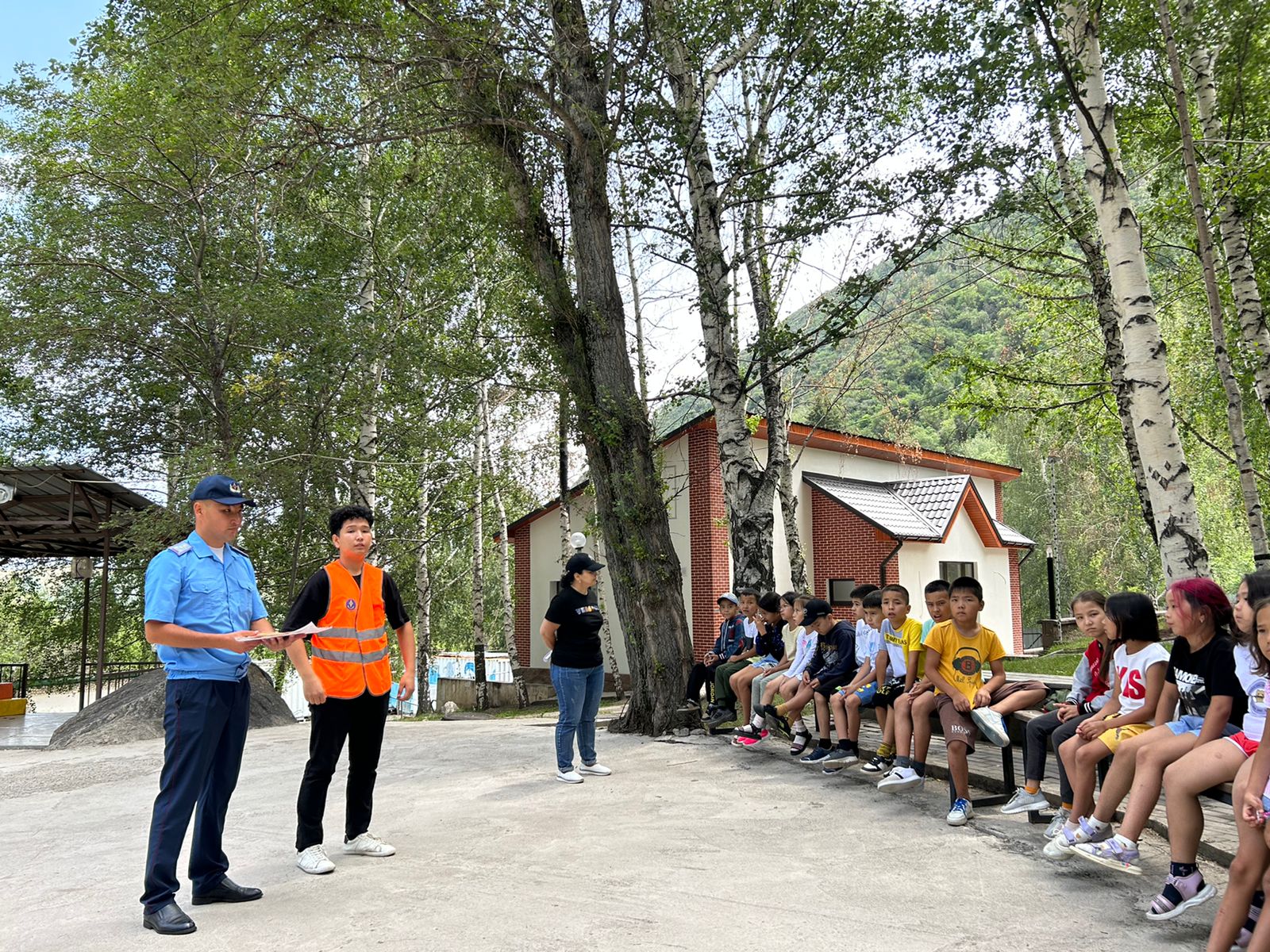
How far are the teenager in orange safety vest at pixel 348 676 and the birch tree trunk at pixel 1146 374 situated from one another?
5.99 m

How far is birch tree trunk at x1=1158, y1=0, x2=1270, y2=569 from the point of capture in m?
8.60

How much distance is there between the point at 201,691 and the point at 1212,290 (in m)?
9.01

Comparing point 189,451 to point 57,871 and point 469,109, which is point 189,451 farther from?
point 57,871

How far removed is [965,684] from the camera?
607cm

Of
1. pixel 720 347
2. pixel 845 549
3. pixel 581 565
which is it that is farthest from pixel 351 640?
pixel 845 549

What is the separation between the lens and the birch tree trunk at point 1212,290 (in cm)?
860

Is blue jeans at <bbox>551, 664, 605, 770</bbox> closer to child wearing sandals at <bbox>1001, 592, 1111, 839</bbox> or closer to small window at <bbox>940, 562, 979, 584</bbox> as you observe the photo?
child wearing sandals at <bbox>1001, 592, 1111, 839</bbox>

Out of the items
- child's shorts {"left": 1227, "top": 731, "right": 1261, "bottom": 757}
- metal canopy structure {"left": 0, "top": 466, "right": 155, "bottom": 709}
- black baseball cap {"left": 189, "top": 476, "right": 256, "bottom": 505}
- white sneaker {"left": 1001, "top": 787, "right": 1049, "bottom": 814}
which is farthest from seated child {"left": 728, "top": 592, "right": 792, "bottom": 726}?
metal canopy structure {"left": 0, "top": 466, "right": 155, "bottom": 709}

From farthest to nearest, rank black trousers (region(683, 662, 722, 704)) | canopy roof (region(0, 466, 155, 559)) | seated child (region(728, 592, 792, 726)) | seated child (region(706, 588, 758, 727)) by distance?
canopy roof (region(0, 466, 155, 559)), black trousers (region(683, 662, 722, 704)), seated child (region(706, 588, 758, 727)), seated child (region(728, 592, 792, 726))

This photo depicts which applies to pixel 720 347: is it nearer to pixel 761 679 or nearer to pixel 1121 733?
pixel 761 679

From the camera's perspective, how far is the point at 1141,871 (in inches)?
176

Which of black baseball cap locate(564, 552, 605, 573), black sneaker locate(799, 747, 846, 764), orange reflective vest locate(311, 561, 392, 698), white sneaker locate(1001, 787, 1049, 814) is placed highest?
black baseball cap locate(564, 552, 605, 573)

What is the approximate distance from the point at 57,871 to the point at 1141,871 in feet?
18.4

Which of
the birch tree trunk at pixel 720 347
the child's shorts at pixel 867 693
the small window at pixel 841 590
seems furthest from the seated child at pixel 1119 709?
the small window at pixel 841 590
